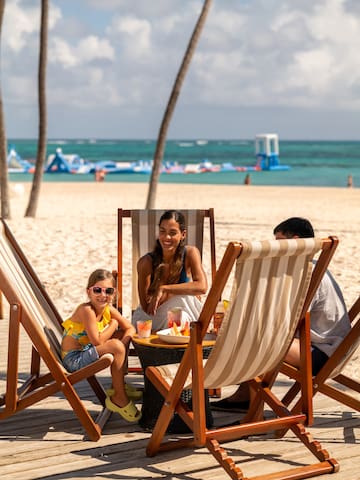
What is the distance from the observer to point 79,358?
4.12 m

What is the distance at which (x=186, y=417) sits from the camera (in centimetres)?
354

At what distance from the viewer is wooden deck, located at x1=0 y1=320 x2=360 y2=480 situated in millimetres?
3568

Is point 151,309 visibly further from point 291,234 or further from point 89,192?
point 89,192

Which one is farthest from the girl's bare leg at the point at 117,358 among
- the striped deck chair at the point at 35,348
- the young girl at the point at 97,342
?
the striped deck chair at the point at 35,348

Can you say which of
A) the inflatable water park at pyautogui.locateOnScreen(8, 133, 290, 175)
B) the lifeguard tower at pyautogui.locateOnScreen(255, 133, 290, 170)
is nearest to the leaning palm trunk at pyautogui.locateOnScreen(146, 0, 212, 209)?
the inflatable water park at pyautogui.locateOnScreen(8, 133, 290, 175)

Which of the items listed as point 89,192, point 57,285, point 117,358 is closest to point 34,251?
point 57,285

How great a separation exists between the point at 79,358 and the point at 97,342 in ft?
0.41

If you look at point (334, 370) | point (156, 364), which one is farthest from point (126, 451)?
point (334, 370)

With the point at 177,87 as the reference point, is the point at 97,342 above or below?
below

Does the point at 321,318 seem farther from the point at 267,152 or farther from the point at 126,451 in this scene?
the point at 267,152

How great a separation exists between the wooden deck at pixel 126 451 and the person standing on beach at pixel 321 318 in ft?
1.17

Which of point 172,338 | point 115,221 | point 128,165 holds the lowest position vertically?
point 128,165

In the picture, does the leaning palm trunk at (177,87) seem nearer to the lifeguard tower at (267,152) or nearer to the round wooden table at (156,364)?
the round wooden table at (156,364)

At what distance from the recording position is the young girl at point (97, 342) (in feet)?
13.6
